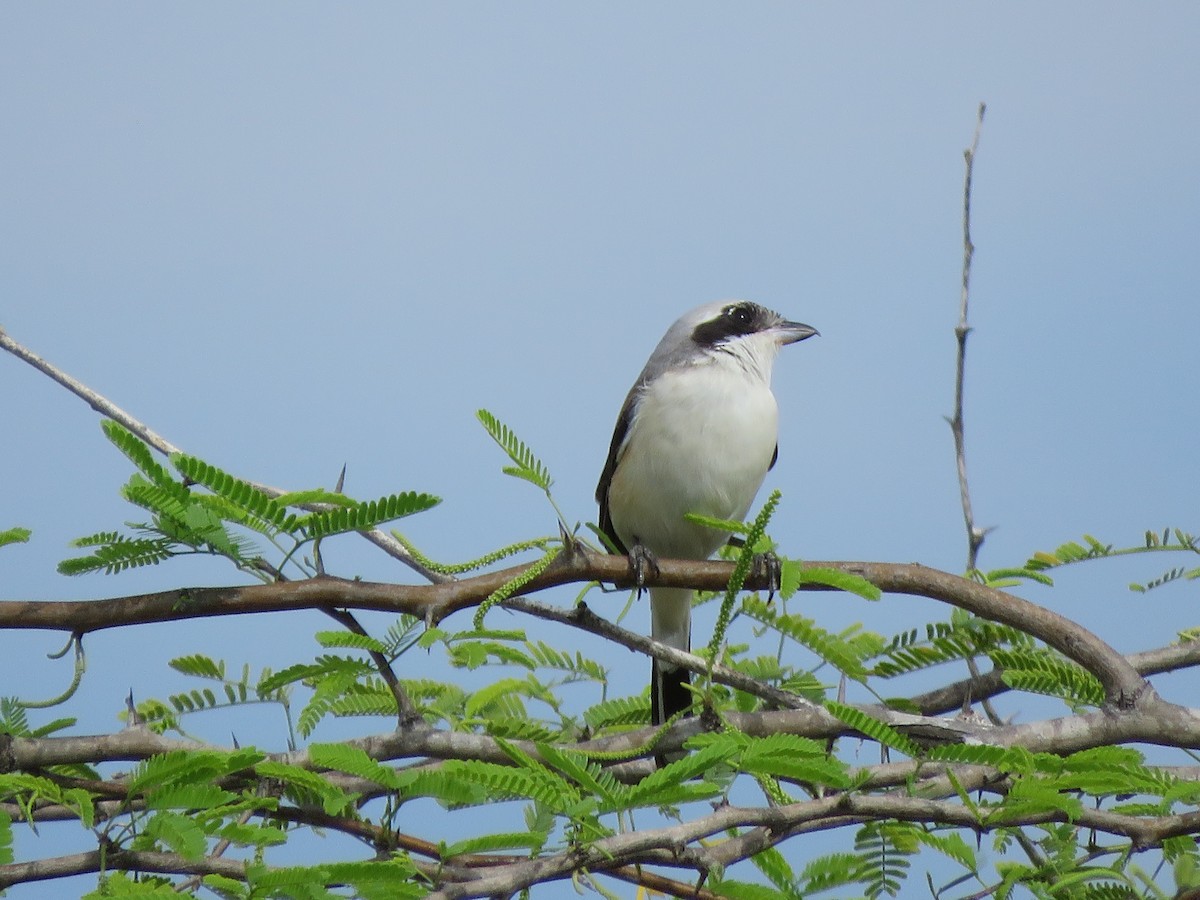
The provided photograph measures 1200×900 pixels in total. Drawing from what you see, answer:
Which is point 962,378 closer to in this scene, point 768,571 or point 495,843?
point 768,571

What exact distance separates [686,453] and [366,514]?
7.83 feet

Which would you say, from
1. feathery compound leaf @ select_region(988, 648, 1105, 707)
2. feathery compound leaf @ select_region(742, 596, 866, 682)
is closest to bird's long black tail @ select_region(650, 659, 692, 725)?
feathery compound leaf @ select_region(742, 596, 866, 682)

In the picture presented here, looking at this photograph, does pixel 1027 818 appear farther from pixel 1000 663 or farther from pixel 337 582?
pixel 337 582

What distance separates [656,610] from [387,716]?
178 centimetres

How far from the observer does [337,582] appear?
313cm

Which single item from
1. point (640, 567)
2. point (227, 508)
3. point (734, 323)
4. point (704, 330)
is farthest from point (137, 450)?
point (734, 323)

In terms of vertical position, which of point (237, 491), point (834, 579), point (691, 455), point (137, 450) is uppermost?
point (137, 450)

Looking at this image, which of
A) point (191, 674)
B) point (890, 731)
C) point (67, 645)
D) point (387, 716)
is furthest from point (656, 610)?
point (67, 645)

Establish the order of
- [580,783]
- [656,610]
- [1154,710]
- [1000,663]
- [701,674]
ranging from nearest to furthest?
[580,783] < [701,674] < [1154,710] < [1000,663] < [656,610]

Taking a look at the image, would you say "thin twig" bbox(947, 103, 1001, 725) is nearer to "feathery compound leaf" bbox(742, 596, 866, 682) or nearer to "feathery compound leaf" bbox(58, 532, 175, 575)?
"feathery compound leaf" bbox(742, 596, 866, 682)

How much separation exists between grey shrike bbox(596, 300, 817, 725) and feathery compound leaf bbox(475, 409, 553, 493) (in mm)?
1780

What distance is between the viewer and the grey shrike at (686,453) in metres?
5.21

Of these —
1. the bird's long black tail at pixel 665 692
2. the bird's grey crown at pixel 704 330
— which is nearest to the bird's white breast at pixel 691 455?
the bird's grey crown at pixel 704 330

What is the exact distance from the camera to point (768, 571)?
13.4 ft
